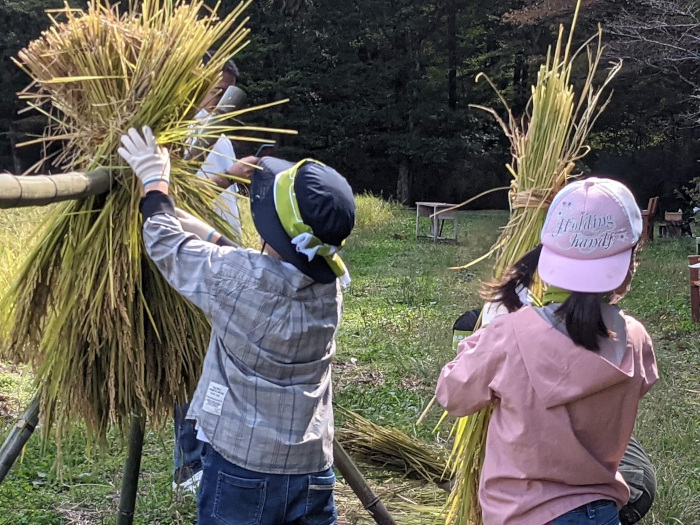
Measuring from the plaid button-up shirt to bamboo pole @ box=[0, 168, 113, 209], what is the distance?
139 millimetres

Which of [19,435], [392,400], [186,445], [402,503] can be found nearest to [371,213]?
[392,400]

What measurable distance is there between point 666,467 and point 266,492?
6.42ft

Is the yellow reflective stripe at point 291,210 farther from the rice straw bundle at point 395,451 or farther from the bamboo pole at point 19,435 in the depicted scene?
the rice straw bundle at point 395,451

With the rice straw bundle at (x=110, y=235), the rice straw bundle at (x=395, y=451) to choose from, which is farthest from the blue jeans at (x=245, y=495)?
the rice straw bundle at (x=395, y=451)

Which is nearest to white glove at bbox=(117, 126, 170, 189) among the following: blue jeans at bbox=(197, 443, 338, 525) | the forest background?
blue jeans at bbox=(197, 443, 338, 525)

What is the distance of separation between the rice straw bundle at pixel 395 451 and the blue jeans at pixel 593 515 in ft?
5.27

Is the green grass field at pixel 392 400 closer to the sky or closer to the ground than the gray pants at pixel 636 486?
closer to the ground

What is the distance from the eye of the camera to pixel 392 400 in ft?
14.0

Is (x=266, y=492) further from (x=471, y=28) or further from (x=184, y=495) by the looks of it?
(x=471, y=28)

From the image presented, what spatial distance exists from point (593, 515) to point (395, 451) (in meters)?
1.76

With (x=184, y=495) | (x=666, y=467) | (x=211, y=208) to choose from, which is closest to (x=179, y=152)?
(x=211, y=208)

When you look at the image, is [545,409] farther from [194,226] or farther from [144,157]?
[144,157]

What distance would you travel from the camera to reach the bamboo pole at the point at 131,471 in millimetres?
2105

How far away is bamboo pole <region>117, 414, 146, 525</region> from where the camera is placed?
2105 millimetres
